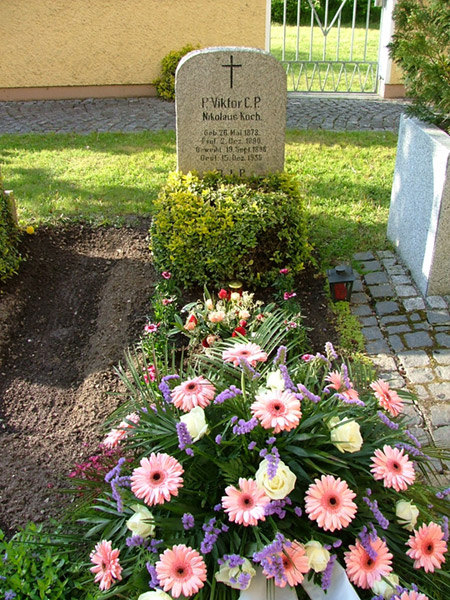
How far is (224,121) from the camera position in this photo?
202 inches

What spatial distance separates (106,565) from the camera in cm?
221

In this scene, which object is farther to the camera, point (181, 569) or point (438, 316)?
point (438, 316)

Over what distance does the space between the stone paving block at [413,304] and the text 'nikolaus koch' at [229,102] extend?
1986 mm

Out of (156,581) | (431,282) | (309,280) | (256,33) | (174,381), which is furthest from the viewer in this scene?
(256,33)

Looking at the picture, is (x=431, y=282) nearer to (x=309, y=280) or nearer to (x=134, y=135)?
(x=309, y=280)

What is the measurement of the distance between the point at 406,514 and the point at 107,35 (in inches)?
378

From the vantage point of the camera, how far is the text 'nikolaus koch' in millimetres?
5051

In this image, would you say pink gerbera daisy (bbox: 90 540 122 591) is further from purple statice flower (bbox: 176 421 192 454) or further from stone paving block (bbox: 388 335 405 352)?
stone paving block (bbox: 388 335 405 352)

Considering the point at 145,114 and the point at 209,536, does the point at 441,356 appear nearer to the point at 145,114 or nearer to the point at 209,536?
the point at 209,536

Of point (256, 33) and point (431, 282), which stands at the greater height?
point (256, 33)

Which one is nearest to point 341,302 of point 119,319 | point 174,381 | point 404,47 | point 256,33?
point 119,319

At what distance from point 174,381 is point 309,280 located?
2.57 m

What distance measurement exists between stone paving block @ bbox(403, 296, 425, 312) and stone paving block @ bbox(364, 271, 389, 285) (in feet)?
1.05

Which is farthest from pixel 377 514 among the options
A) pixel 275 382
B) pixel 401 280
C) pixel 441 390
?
pixel 401 280
